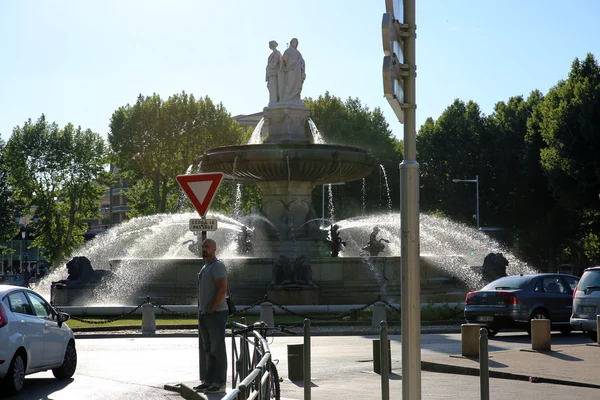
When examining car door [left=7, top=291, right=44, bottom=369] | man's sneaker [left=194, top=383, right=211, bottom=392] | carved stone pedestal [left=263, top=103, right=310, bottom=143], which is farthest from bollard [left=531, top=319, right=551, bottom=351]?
carved stone pedestal [left=263, top=103, right=310, bottom=143]

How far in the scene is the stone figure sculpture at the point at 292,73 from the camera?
35500 mm

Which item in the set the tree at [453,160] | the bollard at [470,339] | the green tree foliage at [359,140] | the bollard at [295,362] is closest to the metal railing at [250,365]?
the bollard at [295,362]

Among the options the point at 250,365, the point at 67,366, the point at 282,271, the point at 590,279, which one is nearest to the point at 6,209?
the point at 282,271

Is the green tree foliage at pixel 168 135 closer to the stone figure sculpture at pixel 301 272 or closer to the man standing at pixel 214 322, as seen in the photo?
the stone figure sculpture at pixel 301 272

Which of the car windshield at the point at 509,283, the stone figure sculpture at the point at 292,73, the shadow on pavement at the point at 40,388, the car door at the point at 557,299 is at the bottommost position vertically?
the shadow on pavement at the point at 40,388

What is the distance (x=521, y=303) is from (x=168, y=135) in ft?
191

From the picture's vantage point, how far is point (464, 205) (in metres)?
68.8

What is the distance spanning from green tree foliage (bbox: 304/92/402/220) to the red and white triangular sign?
59314 millimetres

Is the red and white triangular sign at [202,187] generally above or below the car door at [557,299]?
above

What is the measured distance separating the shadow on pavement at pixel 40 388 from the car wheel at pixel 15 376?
117 mm

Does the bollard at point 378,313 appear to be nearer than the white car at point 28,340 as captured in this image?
No

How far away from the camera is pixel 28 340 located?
13.5 metres

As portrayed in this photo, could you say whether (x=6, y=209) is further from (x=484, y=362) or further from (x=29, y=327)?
(x=484, y=362)

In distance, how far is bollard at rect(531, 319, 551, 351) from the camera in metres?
16.8
